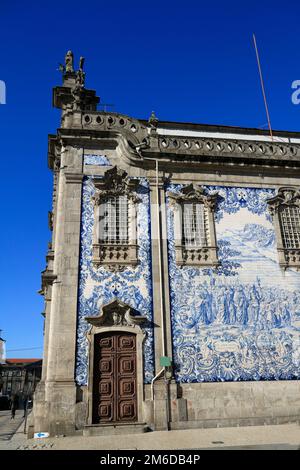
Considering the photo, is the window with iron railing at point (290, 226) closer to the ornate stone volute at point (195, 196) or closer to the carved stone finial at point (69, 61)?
the ornate stone volute at point (195, 196)

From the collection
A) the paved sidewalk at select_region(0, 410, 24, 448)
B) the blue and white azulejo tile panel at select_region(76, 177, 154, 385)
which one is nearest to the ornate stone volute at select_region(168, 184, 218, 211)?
the blue and white azulejo tile panel at select_region(76, 177, 154, 385)

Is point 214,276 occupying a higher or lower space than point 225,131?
lower

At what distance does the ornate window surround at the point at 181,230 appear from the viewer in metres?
12.6

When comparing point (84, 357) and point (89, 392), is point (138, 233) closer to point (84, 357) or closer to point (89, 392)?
point (84, 357)

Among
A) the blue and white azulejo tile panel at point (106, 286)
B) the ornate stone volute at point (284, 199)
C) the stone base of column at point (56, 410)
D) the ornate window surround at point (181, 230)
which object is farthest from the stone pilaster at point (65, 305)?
the ornate stone volute at point (284, 199)

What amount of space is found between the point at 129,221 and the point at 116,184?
131 centimetres

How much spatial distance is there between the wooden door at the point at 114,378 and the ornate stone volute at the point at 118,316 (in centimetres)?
30

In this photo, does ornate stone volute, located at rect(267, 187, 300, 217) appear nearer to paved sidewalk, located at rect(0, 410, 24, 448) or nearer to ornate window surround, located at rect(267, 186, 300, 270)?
ornate window surround, located at rect(267, 186, 300, 270)

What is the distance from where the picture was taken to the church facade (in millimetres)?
10844

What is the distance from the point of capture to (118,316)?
37.6 ft

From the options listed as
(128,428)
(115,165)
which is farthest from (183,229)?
(128,428)

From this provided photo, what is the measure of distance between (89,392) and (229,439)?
12.3ft

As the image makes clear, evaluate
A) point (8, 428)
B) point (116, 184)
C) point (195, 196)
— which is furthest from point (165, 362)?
point (8, 428)
